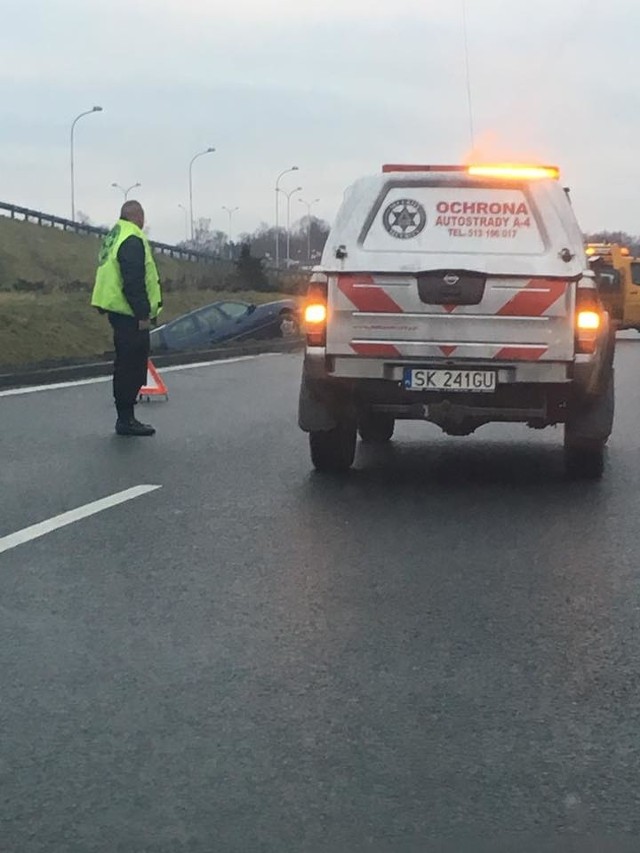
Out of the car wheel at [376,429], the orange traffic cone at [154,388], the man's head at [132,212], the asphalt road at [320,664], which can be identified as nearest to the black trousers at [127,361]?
the man's head at [132,212]

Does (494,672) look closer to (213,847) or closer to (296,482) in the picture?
(213,847)

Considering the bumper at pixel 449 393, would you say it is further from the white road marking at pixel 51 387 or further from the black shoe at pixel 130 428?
the white road marking at pixel 51 387

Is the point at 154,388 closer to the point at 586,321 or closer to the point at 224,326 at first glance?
the point at 586,321

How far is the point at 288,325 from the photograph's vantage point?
31.5 m

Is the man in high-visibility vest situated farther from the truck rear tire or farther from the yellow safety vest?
the truck rear tire

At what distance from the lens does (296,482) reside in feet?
34.3

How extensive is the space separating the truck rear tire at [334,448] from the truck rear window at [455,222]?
133cm

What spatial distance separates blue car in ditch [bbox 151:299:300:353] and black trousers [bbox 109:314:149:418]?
13038mm

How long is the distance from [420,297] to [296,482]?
154cm

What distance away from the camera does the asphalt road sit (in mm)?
4086

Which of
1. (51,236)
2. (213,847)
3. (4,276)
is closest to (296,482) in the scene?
(213,847)

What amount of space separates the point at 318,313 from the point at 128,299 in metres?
3.39

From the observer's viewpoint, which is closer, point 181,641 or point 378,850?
point 378,850

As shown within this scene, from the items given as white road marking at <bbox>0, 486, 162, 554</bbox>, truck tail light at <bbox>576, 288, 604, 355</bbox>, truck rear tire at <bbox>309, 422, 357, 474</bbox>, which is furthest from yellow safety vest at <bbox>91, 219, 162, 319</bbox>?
truck tail light at <bbox>576, 288, 604, 355</bbox>
